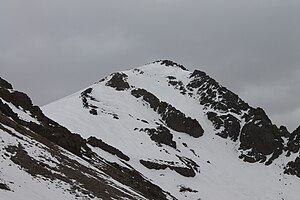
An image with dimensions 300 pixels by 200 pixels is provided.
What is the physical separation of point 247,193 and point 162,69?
105 metres

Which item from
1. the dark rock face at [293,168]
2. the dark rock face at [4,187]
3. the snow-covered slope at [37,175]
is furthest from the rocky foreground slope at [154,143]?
the dark rock face at [4,187]

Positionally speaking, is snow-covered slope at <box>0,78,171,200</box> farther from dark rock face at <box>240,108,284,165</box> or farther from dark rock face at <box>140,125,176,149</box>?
dark rock face at <box>240,108,284,165</box>

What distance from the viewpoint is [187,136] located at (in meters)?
122

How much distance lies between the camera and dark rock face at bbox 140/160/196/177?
289 feet

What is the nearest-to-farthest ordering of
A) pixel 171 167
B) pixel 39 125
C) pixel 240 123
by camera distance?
pixel 39 125 → pixel 171 167 → pixel 240 123

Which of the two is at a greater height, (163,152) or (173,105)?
(173,105)

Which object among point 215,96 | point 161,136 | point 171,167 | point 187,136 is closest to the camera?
point 171,167

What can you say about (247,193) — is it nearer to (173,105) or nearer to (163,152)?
(163,152)

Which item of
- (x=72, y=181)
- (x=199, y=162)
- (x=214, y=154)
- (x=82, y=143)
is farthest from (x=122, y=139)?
(x=72, y=181)

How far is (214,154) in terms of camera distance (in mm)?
113812

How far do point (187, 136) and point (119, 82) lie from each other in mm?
36827

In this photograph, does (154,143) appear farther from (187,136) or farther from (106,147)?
(106,147)

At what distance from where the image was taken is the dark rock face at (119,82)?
477 ft

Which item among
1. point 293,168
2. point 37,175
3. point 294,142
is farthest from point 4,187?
point 294,142
